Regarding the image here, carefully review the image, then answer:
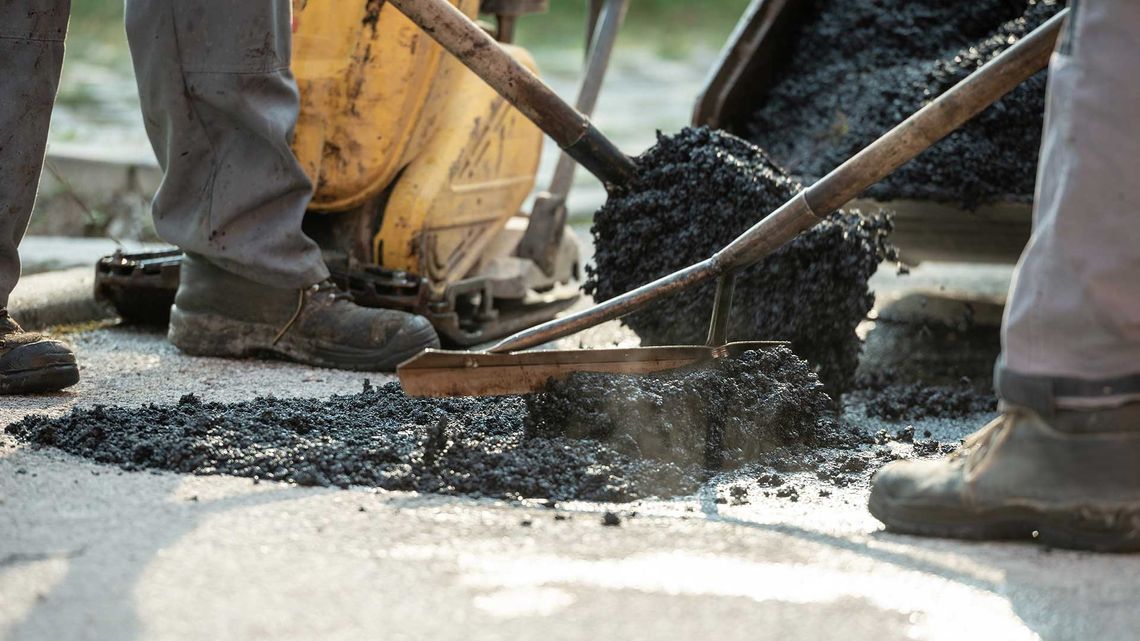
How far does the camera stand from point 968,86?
82.3 inches

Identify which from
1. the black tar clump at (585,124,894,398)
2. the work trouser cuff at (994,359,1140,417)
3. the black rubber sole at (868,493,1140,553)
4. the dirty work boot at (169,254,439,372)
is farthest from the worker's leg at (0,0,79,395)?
the work trouser cuff at (994,359,1140,417)

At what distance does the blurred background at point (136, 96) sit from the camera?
4.89 metres

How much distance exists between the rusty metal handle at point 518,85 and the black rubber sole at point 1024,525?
1192 mm

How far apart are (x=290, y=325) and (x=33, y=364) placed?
1.93 ft

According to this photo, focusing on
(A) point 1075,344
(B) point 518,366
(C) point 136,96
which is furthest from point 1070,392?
(C) point 136,96

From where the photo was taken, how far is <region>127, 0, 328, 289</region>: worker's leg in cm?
262

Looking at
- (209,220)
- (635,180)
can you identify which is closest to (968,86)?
(635,180)

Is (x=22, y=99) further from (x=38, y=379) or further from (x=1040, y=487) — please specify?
(x=1040, y=487)

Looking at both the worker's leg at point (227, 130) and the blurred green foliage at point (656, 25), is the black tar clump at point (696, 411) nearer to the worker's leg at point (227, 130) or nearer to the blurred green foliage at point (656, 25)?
the worker's leg at point (227, 130)

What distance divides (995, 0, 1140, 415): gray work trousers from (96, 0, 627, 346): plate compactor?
1.67 m

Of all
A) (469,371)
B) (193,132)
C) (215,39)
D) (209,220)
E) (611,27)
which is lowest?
(469,371)

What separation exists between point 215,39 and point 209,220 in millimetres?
380

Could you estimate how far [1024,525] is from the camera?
173cm

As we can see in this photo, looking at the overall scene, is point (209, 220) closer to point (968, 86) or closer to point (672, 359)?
point (672, 359)
